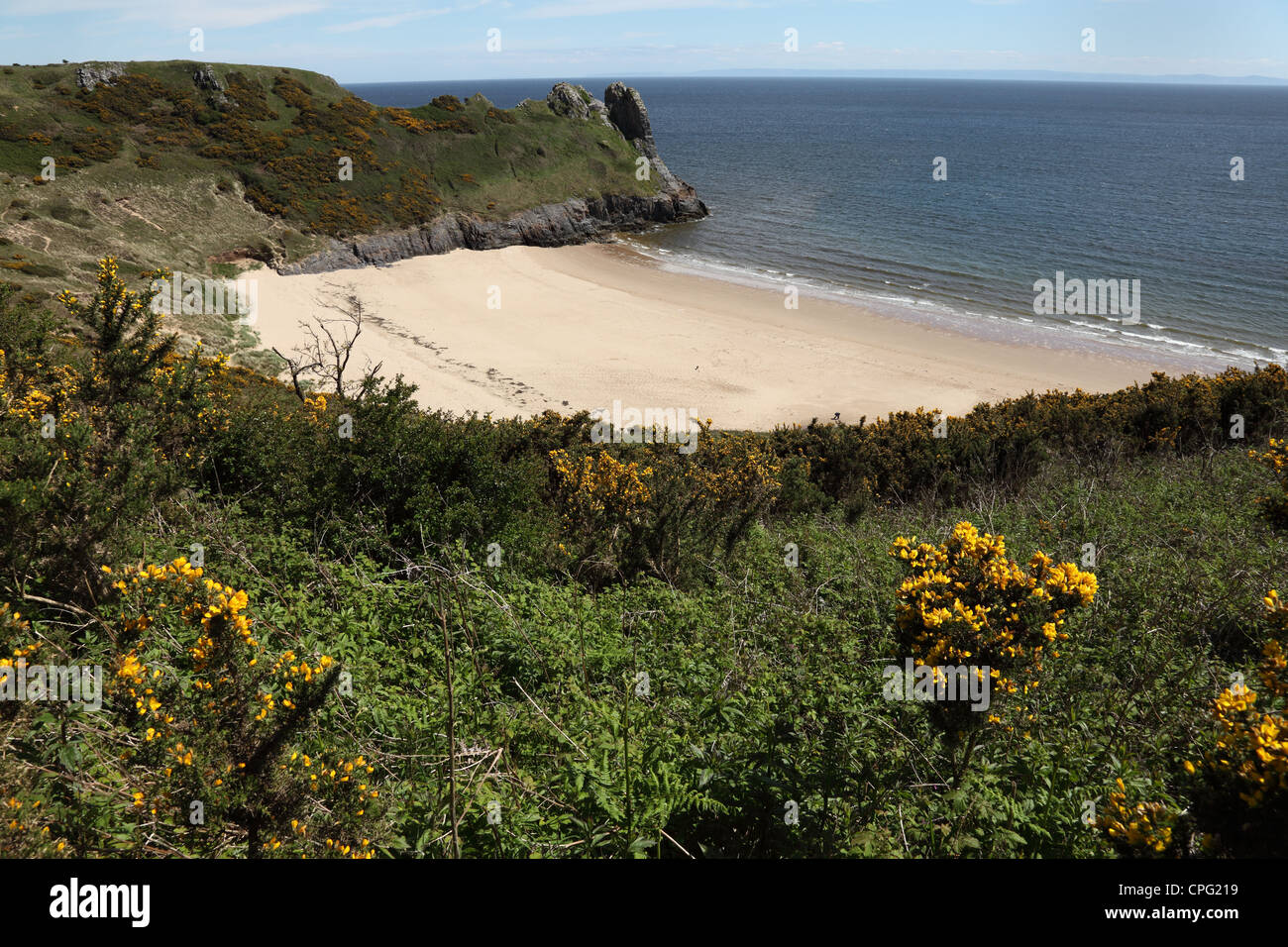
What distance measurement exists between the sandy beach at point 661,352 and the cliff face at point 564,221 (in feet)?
7.46

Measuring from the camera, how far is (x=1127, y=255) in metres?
39.3

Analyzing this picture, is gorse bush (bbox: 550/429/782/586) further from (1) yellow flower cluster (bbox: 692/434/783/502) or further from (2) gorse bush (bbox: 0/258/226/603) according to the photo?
(2) gorse bush (bbox: 0/258/226/603)

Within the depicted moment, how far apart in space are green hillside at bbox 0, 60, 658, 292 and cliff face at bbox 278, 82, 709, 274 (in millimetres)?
973

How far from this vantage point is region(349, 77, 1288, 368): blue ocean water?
101 ft

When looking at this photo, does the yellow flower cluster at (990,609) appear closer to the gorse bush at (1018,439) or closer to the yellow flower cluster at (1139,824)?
the yellow flower cluster at (1139,824)

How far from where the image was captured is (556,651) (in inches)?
223

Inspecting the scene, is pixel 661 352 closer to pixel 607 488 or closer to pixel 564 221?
pixel 607 488

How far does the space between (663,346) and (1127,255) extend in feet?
97.4

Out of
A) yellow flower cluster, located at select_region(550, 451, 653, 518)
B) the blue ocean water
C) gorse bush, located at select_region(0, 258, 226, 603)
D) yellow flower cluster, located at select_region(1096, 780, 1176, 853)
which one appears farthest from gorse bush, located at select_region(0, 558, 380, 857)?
the blue ocean water

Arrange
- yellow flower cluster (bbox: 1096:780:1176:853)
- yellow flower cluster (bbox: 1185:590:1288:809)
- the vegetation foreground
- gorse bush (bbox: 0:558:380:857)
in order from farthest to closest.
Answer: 1. the vegetation foreground
2. gorse bush (bbox: 0:558:380:857)
3. yellow flower cluster (bbox: 1096:780:1176:853)
4. yellow flower cluster (bbox: 1185:590:1288:809)

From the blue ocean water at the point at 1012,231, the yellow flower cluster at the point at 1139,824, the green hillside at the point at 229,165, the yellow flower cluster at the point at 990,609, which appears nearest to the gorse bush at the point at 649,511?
the yellow flower cluster at the point at 990,609
